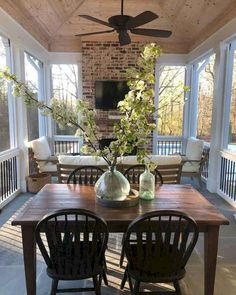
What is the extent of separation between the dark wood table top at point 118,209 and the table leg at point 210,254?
0.30 feet

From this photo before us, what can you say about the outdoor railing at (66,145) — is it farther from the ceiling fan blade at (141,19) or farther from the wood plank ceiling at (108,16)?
the ceiling fan blade at (141,19)

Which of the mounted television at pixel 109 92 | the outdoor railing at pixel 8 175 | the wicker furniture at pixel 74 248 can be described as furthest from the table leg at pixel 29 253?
the mounted television at pixel 109 92

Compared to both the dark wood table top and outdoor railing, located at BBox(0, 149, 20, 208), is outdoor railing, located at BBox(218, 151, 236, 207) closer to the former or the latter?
the dark wood table top

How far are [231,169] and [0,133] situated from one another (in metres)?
3.68

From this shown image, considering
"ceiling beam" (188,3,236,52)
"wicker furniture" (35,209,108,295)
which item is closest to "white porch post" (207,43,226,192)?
"ceiling beam" (188,3,236,52)

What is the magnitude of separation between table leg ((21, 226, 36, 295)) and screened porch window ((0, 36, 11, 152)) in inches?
106

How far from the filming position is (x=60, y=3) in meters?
5.36

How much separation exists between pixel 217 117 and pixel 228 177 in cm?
106

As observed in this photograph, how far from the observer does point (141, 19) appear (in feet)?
10.9

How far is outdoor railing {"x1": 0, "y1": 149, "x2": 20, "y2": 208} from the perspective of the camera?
4.14 metres

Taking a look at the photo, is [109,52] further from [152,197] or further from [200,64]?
[152,197]

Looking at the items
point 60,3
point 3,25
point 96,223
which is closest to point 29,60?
point 60,3

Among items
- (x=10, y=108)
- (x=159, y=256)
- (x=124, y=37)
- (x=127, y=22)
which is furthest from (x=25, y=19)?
(x=159, y=256)

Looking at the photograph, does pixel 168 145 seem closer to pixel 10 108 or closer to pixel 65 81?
pixel 65 81
